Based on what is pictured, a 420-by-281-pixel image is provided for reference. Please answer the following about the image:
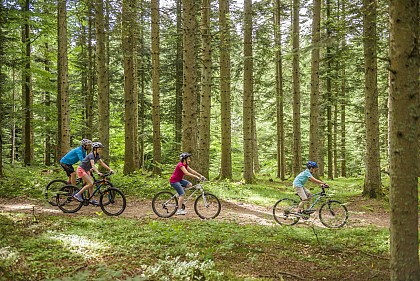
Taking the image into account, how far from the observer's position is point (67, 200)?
11266 millimetres

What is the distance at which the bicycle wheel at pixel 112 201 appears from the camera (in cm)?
1105

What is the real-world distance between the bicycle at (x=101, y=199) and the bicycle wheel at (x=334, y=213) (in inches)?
246

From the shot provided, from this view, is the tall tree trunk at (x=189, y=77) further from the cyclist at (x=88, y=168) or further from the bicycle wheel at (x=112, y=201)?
the cyclist at (x=88, y=168)

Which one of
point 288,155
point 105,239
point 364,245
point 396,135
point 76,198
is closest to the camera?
point 396,135

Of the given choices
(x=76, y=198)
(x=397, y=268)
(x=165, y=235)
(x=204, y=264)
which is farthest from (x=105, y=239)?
(x=397, y=268)

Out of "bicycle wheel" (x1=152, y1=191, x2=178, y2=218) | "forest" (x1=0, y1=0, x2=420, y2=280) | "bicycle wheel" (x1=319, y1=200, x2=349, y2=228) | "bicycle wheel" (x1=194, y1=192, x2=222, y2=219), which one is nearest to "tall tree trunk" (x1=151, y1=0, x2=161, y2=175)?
"forest" (x1=0, y1=0, x2=420, y2=280)

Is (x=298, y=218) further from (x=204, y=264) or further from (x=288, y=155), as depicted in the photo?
(x=288, y=155)

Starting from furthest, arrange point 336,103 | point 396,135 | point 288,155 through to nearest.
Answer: point 288,155, point 336,103, point 396,135

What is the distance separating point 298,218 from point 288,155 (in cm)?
2527

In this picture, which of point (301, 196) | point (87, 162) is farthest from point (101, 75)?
point (301, 196)

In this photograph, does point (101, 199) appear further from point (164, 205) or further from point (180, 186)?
point (180, 186)

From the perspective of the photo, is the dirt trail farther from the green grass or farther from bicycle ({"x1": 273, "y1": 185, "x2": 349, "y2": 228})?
the green grass

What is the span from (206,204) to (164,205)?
134cm

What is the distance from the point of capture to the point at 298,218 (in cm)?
1110
